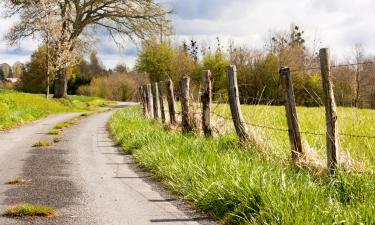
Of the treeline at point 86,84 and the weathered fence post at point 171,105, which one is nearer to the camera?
the weathered fence post at point 171,105

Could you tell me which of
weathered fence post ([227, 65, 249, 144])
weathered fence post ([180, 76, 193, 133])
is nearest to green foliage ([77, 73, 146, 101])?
weathered fence post ([180, 76, 193, 133])

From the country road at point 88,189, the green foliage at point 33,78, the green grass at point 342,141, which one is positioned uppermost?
the green foliage at point 33,78

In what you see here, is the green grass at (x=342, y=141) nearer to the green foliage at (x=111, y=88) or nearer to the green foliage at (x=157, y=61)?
the green foliage at (x=157, y=61)

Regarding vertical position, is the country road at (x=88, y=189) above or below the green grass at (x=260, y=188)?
below

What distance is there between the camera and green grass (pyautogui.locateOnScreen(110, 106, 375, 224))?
4672mm

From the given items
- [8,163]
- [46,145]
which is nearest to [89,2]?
[46,145]

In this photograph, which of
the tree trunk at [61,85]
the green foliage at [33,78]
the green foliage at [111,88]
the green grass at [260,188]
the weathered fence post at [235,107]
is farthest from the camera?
the green foliage at [111,88]

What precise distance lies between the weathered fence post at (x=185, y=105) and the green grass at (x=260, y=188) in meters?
3.27

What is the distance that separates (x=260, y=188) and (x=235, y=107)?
386cm

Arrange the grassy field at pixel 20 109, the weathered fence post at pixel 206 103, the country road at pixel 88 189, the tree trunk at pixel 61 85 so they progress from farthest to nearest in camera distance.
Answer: the tree trunk at pixel 61 85 < the grassy field at pixel 20 109 < the weathered fence post at pixel 206 103 < the country road at pixel 88 189

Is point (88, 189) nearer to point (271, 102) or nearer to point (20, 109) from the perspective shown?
point (271, 102)

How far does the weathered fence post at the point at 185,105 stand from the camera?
39.5ft

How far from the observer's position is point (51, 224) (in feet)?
17.3

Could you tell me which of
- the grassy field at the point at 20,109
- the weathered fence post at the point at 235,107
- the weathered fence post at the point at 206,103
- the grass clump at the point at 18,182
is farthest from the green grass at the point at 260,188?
the grassy field at the point at 20,109
